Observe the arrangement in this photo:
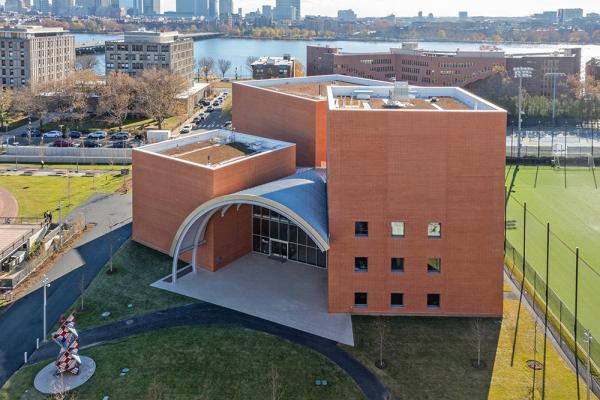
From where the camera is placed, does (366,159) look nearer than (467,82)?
Yes

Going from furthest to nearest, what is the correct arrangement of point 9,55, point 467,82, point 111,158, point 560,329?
point 467,82, point 9,55, point 111,158, point 560,329

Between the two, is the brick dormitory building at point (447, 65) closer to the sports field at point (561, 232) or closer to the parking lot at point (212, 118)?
the parking lot at point (212, 118)

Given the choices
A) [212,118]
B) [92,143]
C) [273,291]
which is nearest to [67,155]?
[92,143]

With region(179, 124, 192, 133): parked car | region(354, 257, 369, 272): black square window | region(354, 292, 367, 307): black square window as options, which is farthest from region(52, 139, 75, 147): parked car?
region(354, 292, 367, 307): black square window

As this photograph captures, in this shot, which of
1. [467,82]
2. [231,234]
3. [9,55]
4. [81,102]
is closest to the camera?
[231,234]

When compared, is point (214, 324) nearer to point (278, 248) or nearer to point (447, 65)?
point (278, 248)

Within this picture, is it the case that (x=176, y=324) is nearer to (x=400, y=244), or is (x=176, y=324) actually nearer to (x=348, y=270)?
(x=348, y=270)

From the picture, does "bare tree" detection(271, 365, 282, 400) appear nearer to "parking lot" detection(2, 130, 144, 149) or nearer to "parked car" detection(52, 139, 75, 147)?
"parking lot" detection(2, 130, 144, 149)

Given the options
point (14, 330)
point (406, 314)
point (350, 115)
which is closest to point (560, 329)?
point (406, 314)
